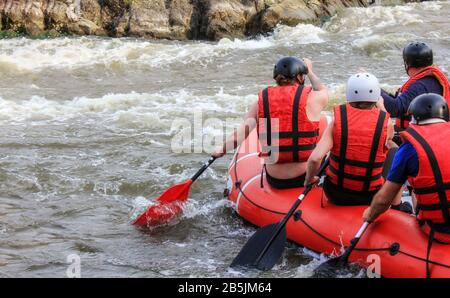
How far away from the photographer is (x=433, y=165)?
4.04 metres

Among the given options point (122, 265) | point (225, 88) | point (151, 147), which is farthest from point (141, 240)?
point (225, 88)

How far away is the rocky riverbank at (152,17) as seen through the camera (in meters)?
15.1

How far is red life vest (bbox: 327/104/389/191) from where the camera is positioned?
467 centimetres

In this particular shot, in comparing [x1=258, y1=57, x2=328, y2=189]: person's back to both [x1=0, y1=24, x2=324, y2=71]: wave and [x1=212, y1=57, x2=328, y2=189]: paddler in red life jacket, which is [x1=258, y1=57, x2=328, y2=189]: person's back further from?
[x1=0, y1=24, x2=324, y2=71]: wave

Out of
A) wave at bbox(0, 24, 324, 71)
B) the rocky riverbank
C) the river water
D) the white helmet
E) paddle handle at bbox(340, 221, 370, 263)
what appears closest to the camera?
paddle handle at bbox(340, 221, 370, 263)

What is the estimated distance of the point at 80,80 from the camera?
→ 39.2 ft

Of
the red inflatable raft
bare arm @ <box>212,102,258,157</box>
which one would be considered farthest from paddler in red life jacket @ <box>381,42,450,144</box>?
bare arm @ <box>212,102,258,157</box>

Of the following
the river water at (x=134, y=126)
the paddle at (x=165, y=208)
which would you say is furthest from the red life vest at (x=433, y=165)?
the paddle at (x=165, y=208)

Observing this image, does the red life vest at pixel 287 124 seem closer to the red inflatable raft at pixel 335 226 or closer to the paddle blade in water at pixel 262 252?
the red inflatable raft at pixel 335 226

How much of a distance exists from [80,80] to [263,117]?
23.8 feet

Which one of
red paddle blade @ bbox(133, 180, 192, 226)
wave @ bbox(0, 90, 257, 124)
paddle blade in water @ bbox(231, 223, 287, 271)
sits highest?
paddle blade in water @ bbox(231, 223, 287, 271)

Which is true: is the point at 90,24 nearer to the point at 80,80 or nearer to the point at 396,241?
the point at 80,80

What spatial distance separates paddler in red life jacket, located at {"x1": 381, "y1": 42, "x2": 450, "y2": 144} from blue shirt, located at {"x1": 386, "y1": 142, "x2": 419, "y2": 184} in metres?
1.49

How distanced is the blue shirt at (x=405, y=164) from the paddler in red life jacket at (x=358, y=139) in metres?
0.58
